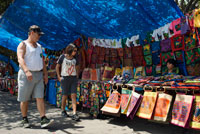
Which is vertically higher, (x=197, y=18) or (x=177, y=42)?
(x=197, y=18)

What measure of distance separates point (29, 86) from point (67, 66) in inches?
40.9

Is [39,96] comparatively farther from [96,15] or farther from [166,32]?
[166,32]

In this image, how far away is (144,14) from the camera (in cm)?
381

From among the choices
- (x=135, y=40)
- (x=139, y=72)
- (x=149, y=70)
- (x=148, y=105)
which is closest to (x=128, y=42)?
(x=135, y=40)

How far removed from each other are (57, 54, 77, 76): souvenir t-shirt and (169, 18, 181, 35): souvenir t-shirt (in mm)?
2117

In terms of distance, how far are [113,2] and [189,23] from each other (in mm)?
1391

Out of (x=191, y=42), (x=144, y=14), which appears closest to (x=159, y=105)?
(x=191, y=42)

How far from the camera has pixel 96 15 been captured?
158 inches

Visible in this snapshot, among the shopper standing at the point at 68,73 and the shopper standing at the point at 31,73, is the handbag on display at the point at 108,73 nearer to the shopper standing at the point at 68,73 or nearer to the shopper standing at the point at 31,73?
the shopper standing at the point at 68,73

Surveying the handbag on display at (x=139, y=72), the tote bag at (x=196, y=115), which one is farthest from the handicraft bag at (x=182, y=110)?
the handbag on display at (x=139, y=72)

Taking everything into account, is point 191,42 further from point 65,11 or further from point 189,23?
point 65,11

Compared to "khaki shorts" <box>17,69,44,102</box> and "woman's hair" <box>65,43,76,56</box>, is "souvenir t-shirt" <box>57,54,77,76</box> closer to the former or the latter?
"woman's hair" <box>65,43,76,56</box>

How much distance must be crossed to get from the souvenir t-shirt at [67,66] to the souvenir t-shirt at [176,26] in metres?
2.12

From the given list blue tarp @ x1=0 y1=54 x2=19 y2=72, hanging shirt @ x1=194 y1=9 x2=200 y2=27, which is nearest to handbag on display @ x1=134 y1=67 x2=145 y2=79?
hanging shirt @ x1=194 y1=9 x2=200 y2=27
